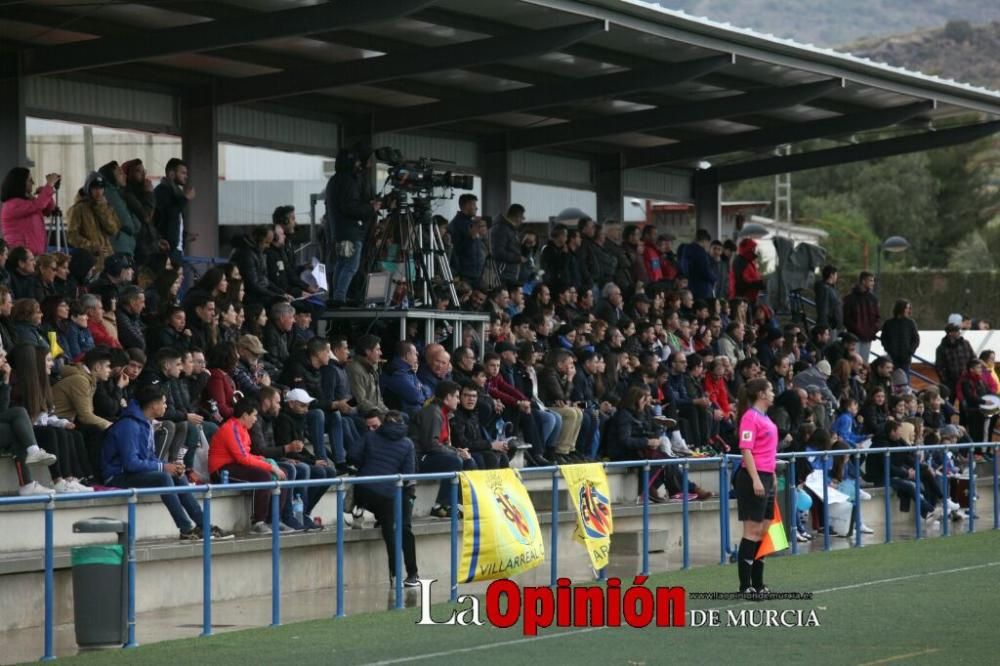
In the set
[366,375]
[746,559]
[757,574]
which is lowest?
[757,574]

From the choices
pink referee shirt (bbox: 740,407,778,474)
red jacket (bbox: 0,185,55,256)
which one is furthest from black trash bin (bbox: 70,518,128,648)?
red jacket (bbox: 0,185,55,256)

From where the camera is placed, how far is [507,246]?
81.1 feet

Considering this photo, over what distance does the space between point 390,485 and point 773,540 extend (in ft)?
10.4

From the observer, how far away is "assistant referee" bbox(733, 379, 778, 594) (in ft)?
46.6

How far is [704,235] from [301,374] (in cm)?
1256

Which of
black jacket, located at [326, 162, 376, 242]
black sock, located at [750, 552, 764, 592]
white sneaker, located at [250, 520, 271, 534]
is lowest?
black sock, located at [750, 552, 764, 592]

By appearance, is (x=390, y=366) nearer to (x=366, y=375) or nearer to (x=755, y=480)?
(x=366, y=375)

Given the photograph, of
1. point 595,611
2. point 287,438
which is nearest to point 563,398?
point 287,438

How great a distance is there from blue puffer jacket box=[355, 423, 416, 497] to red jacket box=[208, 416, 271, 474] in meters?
0.85

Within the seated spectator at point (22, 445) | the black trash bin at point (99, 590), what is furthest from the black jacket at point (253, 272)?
the black trash bin at point (99, 590)

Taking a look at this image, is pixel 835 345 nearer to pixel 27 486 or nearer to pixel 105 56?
pixel 105 56

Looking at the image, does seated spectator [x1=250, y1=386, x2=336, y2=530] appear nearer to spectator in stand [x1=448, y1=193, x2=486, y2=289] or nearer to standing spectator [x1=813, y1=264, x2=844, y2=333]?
spectator in stand [x1=448, y1=193, x2=486, y2=289]

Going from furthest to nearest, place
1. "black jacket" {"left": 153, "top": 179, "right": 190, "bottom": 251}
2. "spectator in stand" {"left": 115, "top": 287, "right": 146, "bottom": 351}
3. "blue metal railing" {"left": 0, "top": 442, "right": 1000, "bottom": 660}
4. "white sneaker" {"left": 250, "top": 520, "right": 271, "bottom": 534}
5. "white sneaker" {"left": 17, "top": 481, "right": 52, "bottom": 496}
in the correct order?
"black jacket" {"left": 153, "top": 179, "right": 190, "bottom": 251} → "spectator in stand" {"left": 115, "top": 287, "right": 146, "bottom": 351} → "white sneaker" {"left": 250, "top": 520, "right": 271, "bottom": 534} → "white sneaker" {"left": 17, "top": 481, "right": 52, "bottom": 496} → "blue metal railing" {"left": 0, "top": 442, "right": 1000, "bottom": 660}

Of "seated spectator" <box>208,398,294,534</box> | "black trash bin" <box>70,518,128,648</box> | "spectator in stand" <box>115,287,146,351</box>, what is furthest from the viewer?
"spectator in stand" <box>115,287,146,351</box>
